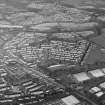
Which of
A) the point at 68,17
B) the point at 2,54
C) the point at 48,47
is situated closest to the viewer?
the point at 2,54

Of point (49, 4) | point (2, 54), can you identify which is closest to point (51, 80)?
point (2, 54)

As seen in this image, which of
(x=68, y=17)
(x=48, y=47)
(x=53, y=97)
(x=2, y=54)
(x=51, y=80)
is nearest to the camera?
(x=53, y=97)

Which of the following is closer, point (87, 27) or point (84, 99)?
point (84, 99)

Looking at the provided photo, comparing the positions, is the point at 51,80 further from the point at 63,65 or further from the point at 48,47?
the point at 48,47

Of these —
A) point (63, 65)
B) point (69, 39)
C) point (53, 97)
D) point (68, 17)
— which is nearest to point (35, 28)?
point (69, 39)

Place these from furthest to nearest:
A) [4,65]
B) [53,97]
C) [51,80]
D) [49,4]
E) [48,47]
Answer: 1. [49,4]
2. [48,47]
3. [4,65]
4. [51,80]
5. [53,97]

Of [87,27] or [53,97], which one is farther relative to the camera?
[87,27]

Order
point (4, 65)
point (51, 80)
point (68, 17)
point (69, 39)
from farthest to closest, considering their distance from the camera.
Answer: point (68, 17) < point (69, 39) < point (4, 65) < point (51, 80)

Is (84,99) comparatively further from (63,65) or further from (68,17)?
(68,17)
